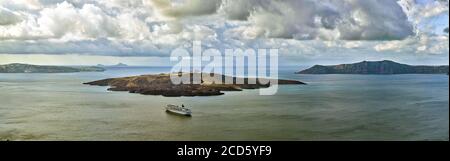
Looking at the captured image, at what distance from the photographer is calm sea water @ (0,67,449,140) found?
834 cm

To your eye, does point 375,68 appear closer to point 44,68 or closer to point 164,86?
point 164,86

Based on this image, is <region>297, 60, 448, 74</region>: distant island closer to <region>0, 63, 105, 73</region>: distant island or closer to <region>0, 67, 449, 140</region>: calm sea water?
<region>0, 67, 449, 140</region>: calm sea water

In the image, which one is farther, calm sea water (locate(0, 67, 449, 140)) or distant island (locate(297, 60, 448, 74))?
distant island (locate(297, 60, 448, 74))

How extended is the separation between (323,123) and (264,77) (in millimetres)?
2462

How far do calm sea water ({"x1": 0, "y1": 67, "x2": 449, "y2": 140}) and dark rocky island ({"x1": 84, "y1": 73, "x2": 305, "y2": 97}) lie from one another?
16cm

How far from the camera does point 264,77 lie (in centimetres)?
759

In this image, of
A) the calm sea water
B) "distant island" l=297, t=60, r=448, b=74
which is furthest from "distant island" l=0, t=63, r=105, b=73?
"distant island" l=297, t=60, r=448, b=74

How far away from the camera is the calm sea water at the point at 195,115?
8336 mm

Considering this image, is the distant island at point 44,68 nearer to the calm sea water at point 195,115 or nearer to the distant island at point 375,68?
the calm sea water at point 195,115

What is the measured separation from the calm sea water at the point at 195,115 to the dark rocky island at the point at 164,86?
16 cm

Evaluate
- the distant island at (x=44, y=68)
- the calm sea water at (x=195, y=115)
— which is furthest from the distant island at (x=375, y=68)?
the distant island at (x=44, y=68)

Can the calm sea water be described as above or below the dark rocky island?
below

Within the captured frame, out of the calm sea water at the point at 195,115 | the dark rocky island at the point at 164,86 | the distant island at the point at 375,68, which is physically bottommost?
the calm sea water at the point at 195,115
